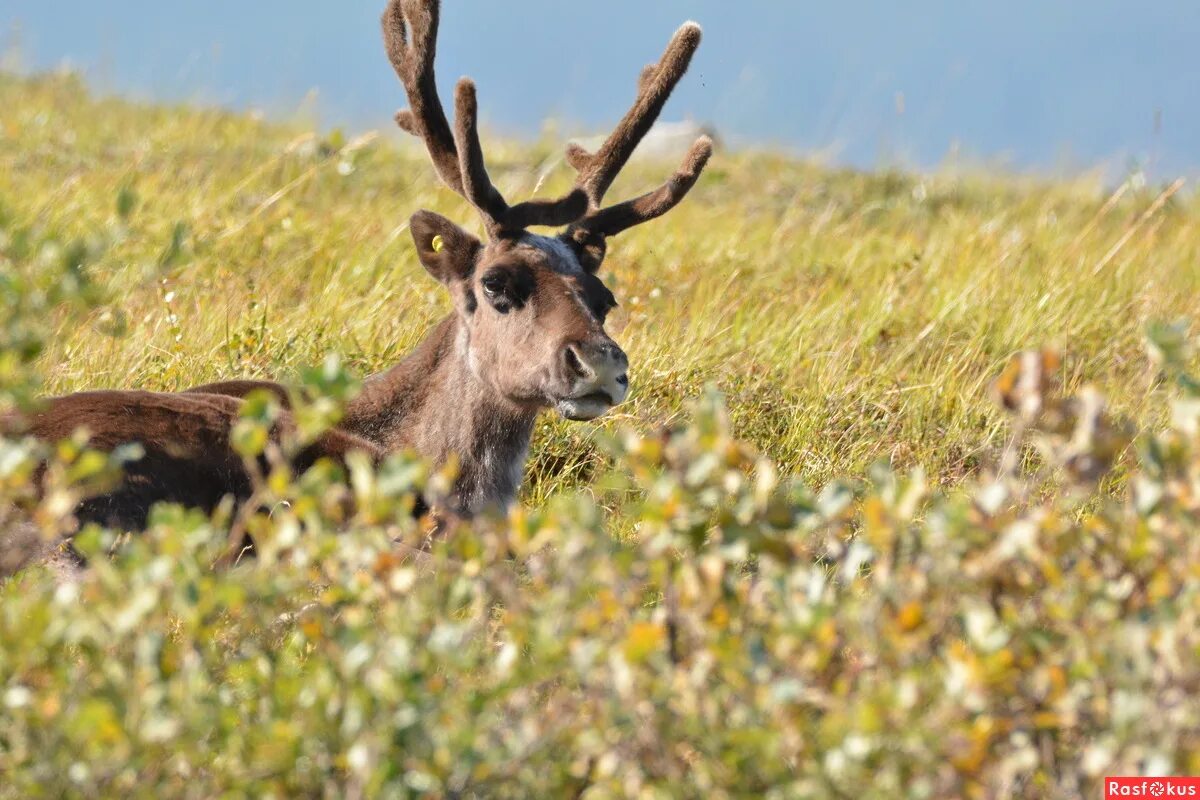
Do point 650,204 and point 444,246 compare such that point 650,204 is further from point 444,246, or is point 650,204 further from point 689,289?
point 689,289

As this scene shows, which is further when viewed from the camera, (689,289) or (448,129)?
(689,289)

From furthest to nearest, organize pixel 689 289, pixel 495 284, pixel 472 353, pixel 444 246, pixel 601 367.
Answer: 1. pixel 689 289
2. pixel 444 246
3. pixel 472 353
4. pixel 495 284
5. pixel 601 367

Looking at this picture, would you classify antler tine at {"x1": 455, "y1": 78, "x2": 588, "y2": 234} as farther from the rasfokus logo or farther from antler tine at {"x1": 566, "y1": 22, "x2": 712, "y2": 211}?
the rasfokus logo

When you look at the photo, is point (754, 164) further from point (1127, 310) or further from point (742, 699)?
point (742, 699)

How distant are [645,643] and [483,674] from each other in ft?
4.69

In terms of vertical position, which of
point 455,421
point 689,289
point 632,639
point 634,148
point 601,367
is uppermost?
point 689,289

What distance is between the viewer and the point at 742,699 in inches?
120

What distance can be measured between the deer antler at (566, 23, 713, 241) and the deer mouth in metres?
0.85

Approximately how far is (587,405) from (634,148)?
3.98ft

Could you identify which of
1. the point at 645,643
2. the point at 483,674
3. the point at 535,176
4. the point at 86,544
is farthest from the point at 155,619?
the point at 535,176

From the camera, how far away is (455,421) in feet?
19.8

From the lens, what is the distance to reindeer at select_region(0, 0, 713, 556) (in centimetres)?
545

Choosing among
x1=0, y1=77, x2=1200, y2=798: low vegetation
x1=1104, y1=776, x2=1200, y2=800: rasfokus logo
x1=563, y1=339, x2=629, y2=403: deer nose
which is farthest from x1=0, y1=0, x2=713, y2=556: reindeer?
x1=1104, y1=776, x2=1200, y2=800: rasfokus logo

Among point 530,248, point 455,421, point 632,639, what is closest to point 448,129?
point 530,248
